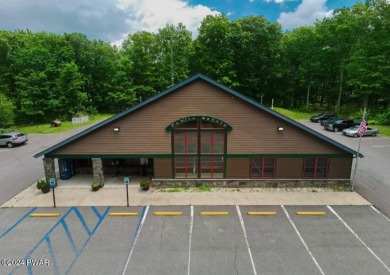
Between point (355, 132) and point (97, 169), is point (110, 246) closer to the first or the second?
point (97, 169)

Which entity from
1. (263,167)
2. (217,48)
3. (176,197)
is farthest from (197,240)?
(217,48)

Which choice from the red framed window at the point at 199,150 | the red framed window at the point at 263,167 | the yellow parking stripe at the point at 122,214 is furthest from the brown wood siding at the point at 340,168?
the yellow parking stripe at the point at 122,214

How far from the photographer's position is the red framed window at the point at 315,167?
18078 millimetres

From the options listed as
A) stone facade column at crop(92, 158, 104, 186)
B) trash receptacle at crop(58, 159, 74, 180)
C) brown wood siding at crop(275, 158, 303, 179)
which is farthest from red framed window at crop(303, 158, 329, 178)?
trash receptacle at crop(58, 159, 74, 180)

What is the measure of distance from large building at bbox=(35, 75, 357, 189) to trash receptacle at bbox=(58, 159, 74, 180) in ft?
4.38

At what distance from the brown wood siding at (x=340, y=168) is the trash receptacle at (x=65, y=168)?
20122 mm

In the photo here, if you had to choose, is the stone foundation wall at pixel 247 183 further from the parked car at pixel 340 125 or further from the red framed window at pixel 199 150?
the parked car at pixel 340 125

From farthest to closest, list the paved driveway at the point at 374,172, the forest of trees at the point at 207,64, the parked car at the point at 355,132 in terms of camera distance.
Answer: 1. the forest of trees at the point at 207,64
2. the parked car at the point at 355,132
3. the paved driveway at the point at 374,172

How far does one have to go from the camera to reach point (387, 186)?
1836 centimetres

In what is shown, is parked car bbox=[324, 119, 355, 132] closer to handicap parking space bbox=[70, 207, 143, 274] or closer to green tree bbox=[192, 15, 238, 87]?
green tree bbox=[192, 15, 238, 87]

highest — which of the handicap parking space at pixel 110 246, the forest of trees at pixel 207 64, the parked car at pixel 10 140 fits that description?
the forest of trees at pixel 207 64

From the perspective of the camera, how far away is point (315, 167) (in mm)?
18172

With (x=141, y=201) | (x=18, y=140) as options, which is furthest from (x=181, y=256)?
(x=18, y=140)

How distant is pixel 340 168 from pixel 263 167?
18.2 ft
